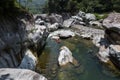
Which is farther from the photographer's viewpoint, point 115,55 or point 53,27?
point 53,27

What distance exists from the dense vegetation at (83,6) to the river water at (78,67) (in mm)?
37425

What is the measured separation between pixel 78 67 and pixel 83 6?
59118 millimetres

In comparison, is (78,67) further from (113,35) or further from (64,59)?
(113,35)

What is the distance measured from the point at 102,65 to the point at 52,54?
852 cm

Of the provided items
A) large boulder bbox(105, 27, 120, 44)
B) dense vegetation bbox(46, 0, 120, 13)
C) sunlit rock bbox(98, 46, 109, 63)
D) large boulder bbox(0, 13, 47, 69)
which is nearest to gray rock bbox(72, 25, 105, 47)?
large boulder bbox(105, 27, 120, 44)

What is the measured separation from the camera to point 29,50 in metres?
28.7

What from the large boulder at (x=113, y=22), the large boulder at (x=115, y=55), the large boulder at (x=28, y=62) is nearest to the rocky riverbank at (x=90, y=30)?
the large boulder at (x=113, y=22)

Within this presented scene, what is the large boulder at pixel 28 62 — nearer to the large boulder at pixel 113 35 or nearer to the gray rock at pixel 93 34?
the large boulder at pixel 113 35

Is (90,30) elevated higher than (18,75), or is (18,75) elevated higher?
(18,75)

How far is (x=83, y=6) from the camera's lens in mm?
85625

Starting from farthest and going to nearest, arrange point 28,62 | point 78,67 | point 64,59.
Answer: point 64,59 < point 78,67 < point 28,62

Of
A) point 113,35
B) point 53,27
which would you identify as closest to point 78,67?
point 113,35

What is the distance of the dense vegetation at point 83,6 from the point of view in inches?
2995

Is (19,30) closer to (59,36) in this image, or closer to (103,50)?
(103,50)
